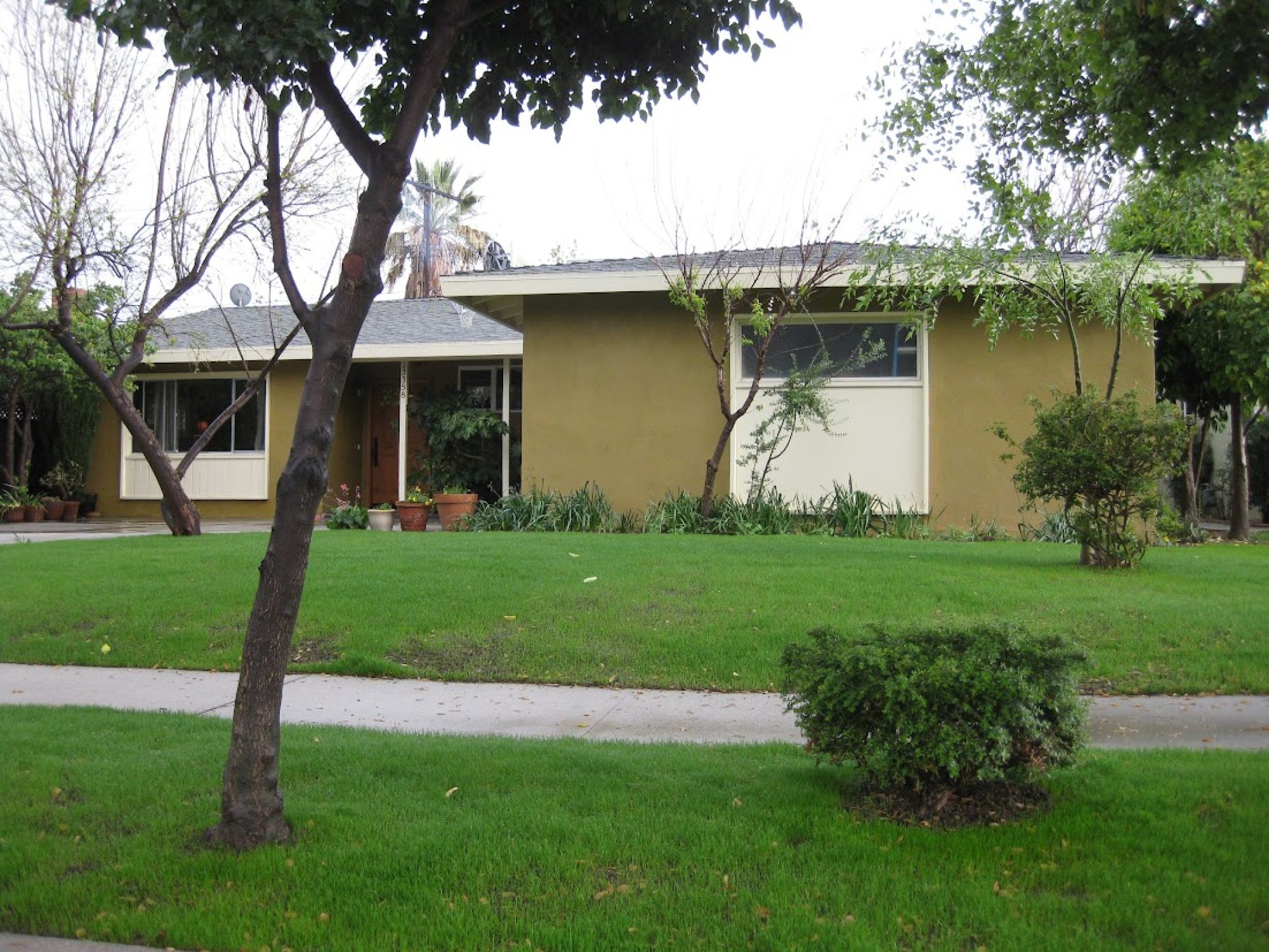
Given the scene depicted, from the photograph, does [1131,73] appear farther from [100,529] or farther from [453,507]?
[100,529]

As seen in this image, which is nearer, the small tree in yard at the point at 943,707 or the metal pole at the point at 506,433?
the small tree in yard at the point at 943,707

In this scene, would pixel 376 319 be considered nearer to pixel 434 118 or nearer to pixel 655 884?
pixel 434 118

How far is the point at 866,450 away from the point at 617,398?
11.7ft

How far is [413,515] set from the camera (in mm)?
17219

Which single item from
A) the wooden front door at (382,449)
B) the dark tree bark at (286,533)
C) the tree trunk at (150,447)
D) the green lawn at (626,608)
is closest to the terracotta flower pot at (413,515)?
the tree trunk at (150,447)

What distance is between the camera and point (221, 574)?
35.8 ft

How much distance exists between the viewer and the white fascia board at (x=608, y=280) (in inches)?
557

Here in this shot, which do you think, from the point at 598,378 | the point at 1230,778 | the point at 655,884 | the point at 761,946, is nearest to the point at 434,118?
the point at 655,884

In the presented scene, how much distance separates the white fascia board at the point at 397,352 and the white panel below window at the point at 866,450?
5939mm

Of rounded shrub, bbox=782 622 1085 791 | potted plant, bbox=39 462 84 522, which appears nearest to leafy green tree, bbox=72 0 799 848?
rounded shrub, bbox=782 622 1085 791

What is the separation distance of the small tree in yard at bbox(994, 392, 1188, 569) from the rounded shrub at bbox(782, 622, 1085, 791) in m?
5.75

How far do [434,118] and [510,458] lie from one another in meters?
14.4

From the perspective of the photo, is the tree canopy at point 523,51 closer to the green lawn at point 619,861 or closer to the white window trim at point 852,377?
the green lawn at point 619,861

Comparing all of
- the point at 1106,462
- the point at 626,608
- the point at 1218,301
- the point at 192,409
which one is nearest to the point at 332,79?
the point at 626,608
